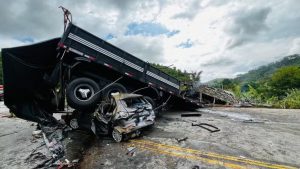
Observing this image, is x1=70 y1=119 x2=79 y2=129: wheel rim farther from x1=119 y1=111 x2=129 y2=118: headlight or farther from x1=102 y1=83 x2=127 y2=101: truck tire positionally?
x1=119 y1=111 x2=129 y2=118: headlight

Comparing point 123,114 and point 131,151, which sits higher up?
point 123,114

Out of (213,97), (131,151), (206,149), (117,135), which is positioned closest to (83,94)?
(117,135)

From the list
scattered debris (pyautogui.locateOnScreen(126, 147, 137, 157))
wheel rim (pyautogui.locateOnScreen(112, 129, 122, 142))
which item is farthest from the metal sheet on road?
wheel rim (pyautogui.locateOnScreen(112, 129, 122, 142))

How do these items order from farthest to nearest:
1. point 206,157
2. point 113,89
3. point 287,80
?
point 287,80 → point 113,89 → point 206,157

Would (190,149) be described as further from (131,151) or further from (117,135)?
(117,135)

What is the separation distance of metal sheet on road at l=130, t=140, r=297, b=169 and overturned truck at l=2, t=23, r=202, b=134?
8.16ft

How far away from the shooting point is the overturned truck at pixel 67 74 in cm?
632

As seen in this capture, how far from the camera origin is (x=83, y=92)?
7.10 metres

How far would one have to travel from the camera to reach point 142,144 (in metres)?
5.59

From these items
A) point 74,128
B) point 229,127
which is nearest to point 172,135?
point 229,127

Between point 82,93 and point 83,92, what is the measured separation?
1.9 inches

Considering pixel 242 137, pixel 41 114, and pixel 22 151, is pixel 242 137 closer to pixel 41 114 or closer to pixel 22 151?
pixel 22 151

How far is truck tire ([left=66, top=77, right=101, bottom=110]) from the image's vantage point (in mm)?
6914

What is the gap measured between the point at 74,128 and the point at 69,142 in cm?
148
